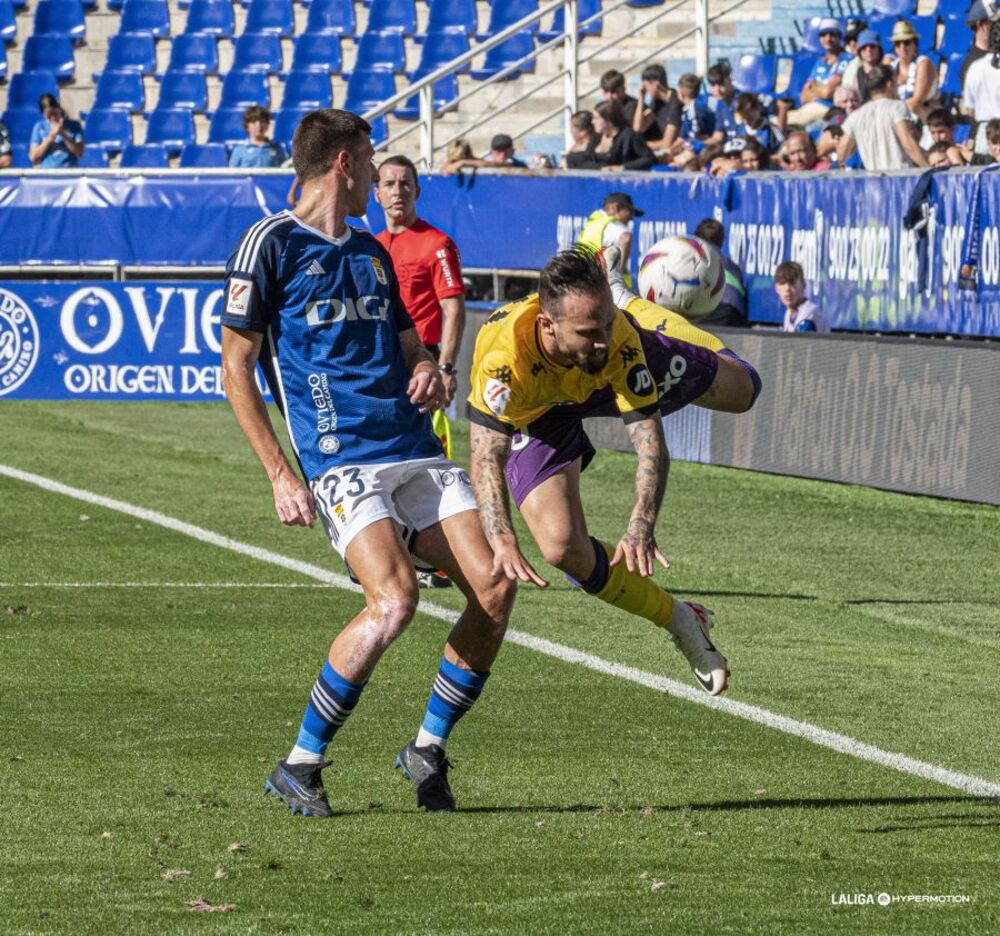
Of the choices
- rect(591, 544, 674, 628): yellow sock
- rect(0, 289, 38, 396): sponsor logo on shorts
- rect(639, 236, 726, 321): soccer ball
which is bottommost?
rect(591, 544, 674, 628): yellow sock

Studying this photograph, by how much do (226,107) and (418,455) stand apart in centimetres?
2280

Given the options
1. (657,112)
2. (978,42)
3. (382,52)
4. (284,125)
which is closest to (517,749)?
(978,42)

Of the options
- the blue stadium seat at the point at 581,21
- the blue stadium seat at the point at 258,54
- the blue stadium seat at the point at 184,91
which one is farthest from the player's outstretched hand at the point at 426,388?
the blue stadium seat at the point at 184,91

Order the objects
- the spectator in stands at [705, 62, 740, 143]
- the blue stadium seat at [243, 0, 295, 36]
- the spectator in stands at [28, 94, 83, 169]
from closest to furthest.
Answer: the spectator in stands at [705, 62, 740, 143] < the spectator in stands at [28, 94, 83, 169] < the blue stadium seat at [243, 0, 295, 36]

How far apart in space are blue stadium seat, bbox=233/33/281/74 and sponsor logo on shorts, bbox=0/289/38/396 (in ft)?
28.0

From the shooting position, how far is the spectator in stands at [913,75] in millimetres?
Answer: 19297

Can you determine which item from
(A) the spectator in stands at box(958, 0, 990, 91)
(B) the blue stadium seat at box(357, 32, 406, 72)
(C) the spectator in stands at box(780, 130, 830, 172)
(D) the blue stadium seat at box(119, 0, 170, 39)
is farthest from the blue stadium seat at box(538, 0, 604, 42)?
(C) the spectator in stands at box(780, 130, 830, 172)

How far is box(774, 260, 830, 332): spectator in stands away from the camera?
16.7 metres

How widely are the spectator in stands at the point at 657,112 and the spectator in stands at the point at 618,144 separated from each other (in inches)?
16.9

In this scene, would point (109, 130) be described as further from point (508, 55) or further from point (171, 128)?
point (508, 55)

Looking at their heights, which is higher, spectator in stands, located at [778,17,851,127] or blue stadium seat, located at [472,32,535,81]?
blue stadium seat, located at [472,32,535,81]

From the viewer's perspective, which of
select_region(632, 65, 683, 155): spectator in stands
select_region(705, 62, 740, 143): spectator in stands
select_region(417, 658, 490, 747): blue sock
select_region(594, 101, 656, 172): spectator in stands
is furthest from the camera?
select_region(632, 65, 683, 155): spectator in stands

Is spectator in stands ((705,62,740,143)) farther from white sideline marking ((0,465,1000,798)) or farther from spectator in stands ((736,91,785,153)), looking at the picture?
white sideline marking ((0,465,1000,798))

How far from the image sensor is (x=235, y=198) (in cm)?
2259
